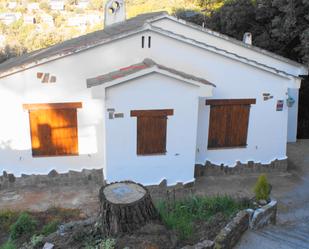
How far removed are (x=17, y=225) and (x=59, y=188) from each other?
2.90 m

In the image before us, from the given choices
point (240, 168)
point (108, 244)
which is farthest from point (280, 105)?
point (108, 244)

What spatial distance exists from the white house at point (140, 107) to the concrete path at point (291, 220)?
5.62ft

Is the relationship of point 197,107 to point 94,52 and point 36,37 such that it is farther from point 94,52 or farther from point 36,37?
point 36,37

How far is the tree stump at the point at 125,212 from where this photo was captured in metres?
6.01

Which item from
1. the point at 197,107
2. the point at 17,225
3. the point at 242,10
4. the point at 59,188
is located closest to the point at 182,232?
the point at 17,225

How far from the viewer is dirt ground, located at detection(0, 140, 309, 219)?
10.1 m

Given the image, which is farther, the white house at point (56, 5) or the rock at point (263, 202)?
the white house at point (56, 5)

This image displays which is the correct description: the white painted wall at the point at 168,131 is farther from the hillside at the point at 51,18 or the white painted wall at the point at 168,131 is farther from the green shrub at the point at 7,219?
the hillside at the point at 51,18

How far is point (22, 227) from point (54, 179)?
3.00m

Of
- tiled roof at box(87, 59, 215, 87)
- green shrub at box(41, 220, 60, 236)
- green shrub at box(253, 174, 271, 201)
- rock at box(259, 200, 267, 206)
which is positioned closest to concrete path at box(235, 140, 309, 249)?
rock at box(259, 200, 267, 206)

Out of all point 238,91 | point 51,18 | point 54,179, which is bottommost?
point 54,179

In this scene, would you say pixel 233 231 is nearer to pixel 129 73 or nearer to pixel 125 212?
pixel 125 212

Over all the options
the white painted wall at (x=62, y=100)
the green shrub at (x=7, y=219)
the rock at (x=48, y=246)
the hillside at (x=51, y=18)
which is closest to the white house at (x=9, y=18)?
the hillside at (x=51, y=18)

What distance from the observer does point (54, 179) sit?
11.3 m
